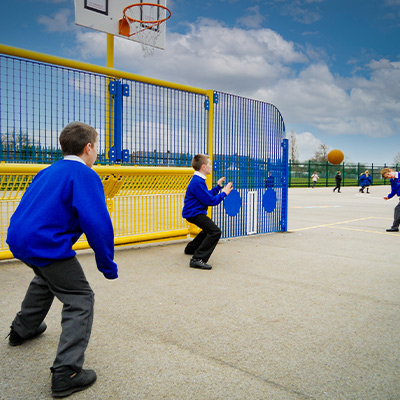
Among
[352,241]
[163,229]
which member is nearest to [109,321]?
[163,229]

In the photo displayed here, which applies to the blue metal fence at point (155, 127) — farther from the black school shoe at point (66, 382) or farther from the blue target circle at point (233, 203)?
the black school shoe at point (66, 382)

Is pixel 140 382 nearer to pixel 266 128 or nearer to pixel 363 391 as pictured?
pixel 363 391

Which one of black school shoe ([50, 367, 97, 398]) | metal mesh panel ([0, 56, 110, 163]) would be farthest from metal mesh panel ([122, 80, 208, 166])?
black school shoe ([50, 367, 97, 398])

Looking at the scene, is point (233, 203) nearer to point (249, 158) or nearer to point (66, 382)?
point (249, 158)

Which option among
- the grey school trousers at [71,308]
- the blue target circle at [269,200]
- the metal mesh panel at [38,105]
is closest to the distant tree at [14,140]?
the metal mesh panel at [38,105]

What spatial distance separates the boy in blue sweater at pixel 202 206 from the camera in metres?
5.36

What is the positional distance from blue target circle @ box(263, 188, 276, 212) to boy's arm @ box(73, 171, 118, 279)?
5940 mm

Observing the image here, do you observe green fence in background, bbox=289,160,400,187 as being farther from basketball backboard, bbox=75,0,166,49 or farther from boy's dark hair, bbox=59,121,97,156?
boy's dark hair, bbox=59,121,97,156

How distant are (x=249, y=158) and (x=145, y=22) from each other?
3.45m

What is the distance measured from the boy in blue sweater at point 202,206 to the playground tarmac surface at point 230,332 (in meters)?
0.25

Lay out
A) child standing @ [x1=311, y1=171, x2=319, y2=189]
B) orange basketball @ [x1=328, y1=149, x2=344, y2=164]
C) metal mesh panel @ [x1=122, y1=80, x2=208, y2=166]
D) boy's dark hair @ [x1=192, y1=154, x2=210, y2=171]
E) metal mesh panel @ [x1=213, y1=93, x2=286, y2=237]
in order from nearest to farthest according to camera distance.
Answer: boy's dark hair @ [x1=192, y1=154, x2=210, y2=171] < metal mesh panel @ [x1=122, y1=80, x2=208, y2=166] < metal mesh panel @ [x1=213, y1=93, x2=286, y2=237] < child standing @ [x1=311, y1=171, x2=319, y2=189] < orange basketball @ [x1=328, y1=149, x2=344, y2=164]

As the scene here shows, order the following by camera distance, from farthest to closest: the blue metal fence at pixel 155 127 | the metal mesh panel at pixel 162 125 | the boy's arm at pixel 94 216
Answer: the metal mesh panel at pixel 162 125 < the blue metal fence at pixel 155 127 < the boy's arm at pixel 94 216

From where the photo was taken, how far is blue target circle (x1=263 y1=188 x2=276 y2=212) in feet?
26.6

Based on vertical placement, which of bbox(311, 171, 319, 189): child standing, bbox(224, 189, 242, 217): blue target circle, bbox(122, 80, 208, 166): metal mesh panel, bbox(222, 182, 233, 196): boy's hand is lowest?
bbox(224, 189, 242, 217): blue target circle
